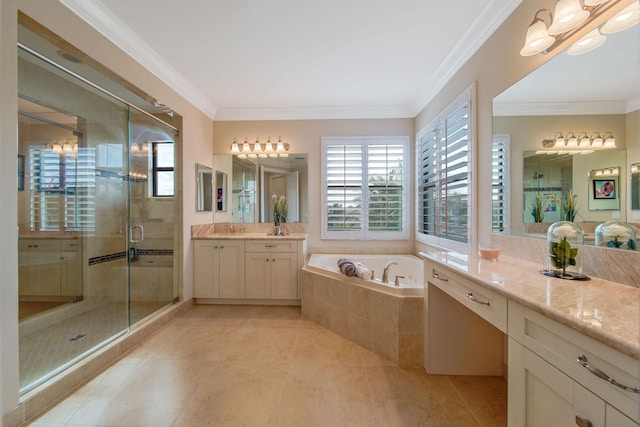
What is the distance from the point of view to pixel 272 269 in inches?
124

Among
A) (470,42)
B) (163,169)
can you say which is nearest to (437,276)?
(470,42)

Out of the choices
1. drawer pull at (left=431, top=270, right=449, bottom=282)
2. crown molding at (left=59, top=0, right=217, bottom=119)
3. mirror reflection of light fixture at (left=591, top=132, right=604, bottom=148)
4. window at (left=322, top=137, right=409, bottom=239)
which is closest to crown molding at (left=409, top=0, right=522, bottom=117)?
window at (left=322, top=137, right=409, bottom=239)

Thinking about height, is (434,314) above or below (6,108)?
below

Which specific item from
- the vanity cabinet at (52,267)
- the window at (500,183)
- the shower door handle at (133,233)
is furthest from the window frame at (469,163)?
the vanity cabinet at (52,267)

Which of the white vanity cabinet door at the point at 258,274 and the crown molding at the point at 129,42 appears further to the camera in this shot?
the white vanity cabinet door at the point at 258,274

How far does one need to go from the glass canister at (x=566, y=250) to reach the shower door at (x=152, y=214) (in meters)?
3.28

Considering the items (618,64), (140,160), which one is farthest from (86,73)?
(618,64)

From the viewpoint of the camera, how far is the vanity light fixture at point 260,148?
355 centimetres

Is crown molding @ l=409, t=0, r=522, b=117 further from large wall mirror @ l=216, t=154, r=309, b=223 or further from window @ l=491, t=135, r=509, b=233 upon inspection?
large wall mirror @ l=216, t=154, r=309, b=223

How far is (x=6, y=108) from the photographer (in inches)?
52.2

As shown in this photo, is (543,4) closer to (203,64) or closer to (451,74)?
(451,74)

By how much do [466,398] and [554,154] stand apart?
152 cm

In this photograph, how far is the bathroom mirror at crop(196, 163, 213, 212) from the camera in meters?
3.27

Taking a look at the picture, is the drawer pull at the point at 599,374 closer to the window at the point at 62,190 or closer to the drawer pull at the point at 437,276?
the drawer pull at the point at 437,276
